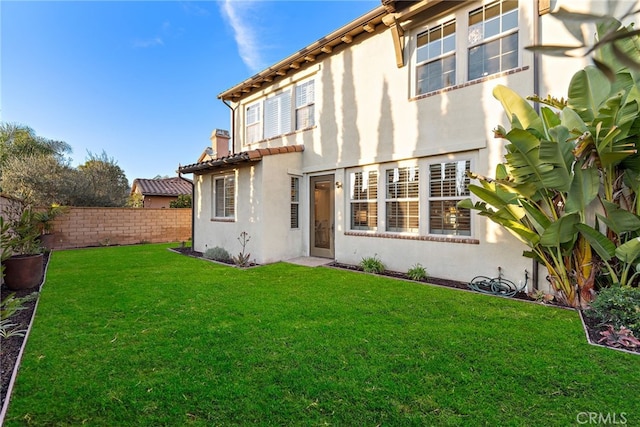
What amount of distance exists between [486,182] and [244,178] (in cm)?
750

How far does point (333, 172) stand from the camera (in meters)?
10.2

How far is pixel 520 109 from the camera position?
5633 millimetres

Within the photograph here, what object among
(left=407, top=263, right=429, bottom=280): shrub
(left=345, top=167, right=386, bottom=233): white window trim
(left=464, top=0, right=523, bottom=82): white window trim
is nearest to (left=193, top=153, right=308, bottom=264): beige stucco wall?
(left=345, top=167, right=386, bottom=233): white window trim

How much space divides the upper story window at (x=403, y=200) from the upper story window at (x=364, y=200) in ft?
1.44

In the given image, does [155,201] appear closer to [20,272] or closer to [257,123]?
[257,123]

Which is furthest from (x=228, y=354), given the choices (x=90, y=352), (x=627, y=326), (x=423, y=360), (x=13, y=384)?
(x=627, y=326)

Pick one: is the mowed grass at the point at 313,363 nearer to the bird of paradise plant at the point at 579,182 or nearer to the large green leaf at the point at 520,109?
the bird of paradise plant at the point at 579,182

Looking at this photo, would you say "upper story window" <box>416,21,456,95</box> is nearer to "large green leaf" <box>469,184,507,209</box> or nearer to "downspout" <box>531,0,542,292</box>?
"downspout" <box>531,0,542,292</box>

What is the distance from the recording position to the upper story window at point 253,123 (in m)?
13.1

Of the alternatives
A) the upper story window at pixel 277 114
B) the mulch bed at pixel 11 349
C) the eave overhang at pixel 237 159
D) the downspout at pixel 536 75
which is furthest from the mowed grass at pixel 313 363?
the upper story window at pixel 277 114

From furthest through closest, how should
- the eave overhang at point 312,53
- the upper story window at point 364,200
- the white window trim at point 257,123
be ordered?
1. the white window trim at point 257,123
2. the upper story window at point 364,200
3. the eave overhang at point 312,53

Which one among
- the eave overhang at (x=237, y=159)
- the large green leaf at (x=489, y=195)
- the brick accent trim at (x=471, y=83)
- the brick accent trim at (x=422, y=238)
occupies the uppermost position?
the brick accent trim at (x=471, y=83)

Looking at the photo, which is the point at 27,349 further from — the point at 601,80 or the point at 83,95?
the point at 83,95

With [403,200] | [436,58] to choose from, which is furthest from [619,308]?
[436,58]
